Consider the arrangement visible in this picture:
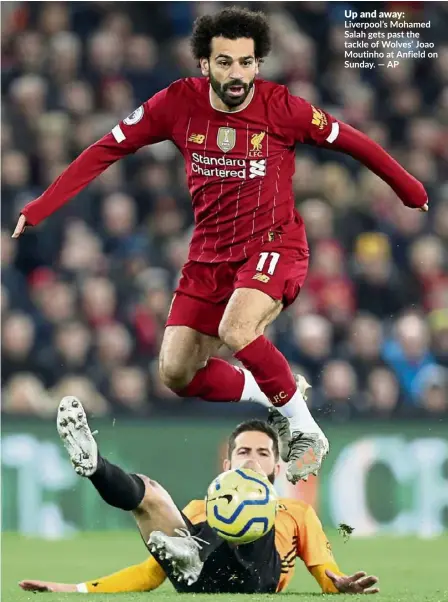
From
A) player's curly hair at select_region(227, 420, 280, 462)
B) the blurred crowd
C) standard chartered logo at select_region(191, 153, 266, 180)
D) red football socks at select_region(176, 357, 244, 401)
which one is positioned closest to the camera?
standard chartered logo at select_region(191, 153, 266, 180)

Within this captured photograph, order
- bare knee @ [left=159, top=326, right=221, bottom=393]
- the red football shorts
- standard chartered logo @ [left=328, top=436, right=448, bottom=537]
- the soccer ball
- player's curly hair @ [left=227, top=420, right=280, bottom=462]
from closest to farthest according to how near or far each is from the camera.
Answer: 1. the soccer ball
2. the red football shorts
3. player's curly hair @ [left=227, top=420, right=280, bottom=462]
4. bare knee @ [left=159, top=326, right=221, bottom=393]
5. standard chartered logo @ [left=328, top=436, right=448, bottom=537]

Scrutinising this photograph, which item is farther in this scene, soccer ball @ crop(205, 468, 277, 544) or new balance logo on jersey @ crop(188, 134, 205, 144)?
new balance logo on jersey @ crop(188, 134, 205, 144)

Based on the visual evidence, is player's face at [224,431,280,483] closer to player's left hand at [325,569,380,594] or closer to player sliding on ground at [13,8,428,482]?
player sliding on ground at [13,8,428,482]

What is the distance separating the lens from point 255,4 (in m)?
13.3

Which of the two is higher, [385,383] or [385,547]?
[385,383]

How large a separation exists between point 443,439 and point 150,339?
2.46 m

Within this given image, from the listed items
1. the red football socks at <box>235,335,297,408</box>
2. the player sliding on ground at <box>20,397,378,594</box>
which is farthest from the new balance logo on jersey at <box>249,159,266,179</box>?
the player sliding on ground at <box>20,397,378,594</box>

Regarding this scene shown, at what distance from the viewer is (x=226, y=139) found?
22.4ft

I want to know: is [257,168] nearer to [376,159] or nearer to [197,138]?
[197,138]

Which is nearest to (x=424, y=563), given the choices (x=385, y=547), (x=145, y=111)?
(x=385, y=547)

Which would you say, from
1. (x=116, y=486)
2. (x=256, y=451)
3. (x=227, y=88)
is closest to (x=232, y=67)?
(x=227, y=88)

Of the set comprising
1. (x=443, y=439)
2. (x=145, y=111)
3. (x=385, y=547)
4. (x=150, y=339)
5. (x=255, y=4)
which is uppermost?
(x=255, y=4)

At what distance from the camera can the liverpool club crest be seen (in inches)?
268

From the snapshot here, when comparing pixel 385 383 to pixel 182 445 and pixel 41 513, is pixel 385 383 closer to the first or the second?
pixel 182 445
